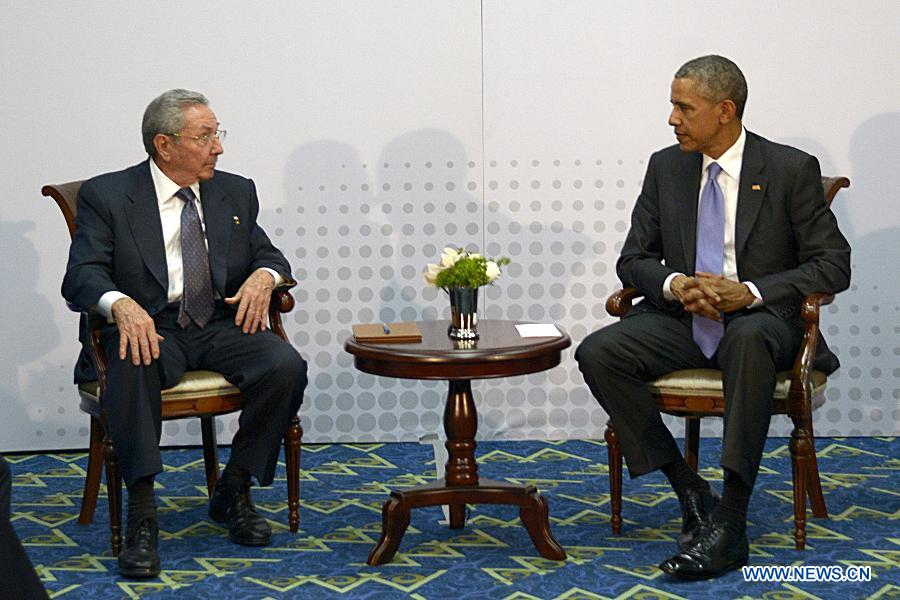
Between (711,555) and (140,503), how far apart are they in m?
1.69

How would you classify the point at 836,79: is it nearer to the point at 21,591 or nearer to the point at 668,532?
the point at 668,532

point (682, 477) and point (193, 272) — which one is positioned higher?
point (193, 272)

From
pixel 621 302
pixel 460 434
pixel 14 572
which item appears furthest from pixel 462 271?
pixel 14 572

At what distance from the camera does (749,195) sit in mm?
4152

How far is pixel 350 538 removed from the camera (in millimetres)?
4121

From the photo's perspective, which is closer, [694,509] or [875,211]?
[694,509]

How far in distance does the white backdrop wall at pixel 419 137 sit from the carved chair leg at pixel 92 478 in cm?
113

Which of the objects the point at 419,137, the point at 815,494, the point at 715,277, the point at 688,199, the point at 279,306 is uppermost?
the point at 419,137

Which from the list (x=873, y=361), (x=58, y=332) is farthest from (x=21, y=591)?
(x=873, y=361)

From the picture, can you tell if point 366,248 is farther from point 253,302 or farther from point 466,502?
point 466,502

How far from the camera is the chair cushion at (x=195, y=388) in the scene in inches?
157

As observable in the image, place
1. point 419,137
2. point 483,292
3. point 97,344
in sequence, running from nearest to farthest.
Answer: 1. point 97,344
2. point 419,137
3. point 483,292

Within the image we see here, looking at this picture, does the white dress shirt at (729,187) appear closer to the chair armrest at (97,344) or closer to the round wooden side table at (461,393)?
the round wooden side table at (461,393)

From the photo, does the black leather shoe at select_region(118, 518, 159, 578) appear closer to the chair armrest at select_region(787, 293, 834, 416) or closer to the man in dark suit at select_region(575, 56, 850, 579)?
the man in dark suit at select_region(575, 56, 850, 579)
